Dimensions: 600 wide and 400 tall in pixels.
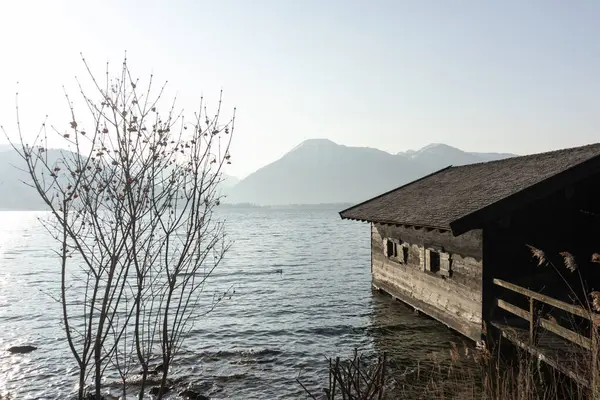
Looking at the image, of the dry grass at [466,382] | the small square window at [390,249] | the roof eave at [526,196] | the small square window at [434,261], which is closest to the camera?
the dry grass at [466,382]

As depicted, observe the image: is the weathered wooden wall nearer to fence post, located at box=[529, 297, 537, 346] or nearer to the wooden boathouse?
the wooden boathouse

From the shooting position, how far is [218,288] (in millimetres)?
28141

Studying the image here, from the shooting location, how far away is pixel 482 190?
13477 mm

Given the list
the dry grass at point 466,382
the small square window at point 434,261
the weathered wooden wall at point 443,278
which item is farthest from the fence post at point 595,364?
the small square window at point 434,261

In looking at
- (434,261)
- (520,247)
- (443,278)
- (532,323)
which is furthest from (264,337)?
(532,323)

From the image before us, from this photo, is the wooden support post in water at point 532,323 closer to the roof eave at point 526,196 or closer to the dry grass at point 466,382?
the dry grass at point 466,382

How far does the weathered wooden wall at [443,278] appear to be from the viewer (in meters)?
12.2

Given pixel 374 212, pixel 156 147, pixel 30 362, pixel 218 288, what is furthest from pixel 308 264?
pixel 156 147

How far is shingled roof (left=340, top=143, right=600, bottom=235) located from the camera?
Result: 36.4 ft

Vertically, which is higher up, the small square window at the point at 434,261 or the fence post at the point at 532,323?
the small square window at the point at 434,261

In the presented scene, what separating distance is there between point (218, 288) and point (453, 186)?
1647 cm

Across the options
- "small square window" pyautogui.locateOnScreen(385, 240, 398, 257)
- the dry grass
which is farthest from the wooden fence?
→ "small square window" pyautogui.locateOnScreen(385, 240, 398, 257)

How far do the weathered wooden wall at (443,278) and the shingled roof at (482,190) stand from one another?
87 cm

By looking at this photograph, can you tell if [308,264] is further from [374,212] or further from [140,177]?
[140,177]
